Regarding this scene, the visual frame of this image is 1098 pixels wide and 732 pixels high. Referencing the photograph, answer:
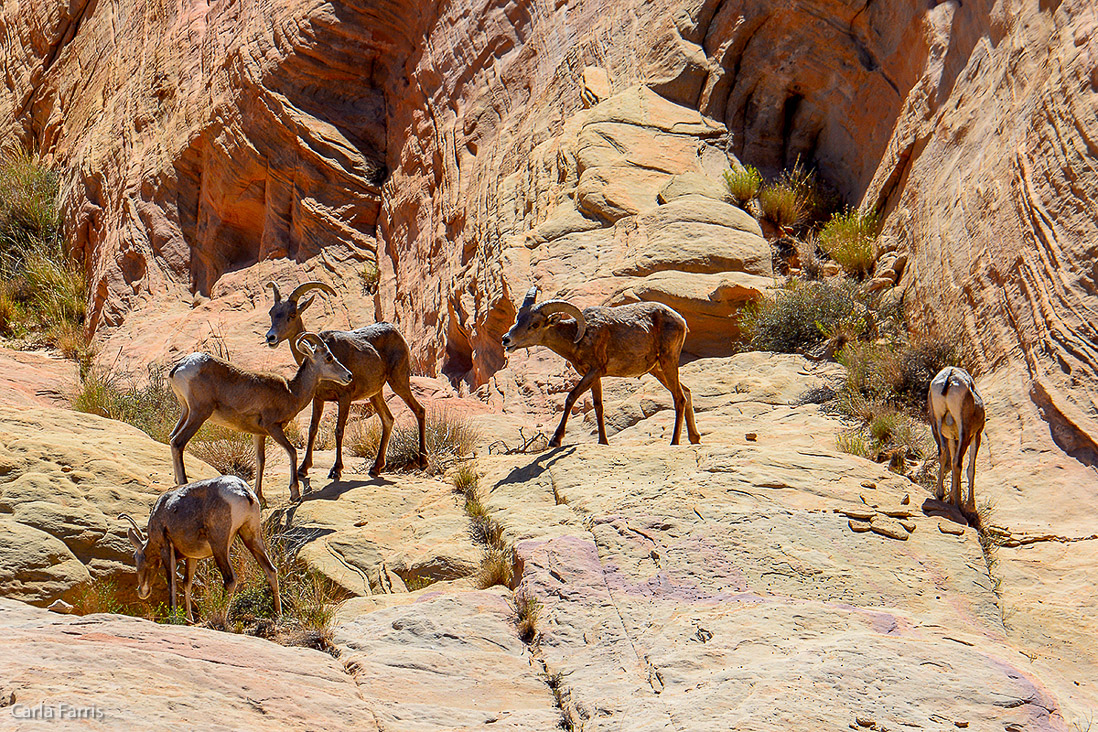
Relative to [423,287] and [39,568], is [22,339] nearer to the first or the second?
[423,287]

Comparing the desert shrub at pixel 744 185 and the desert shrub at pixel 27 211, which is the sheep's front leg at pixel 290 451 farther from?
the desert shrub at pixel 27 211

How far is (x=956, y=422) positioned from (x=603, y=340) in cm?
319

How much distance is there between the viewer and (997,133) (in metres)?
10.5

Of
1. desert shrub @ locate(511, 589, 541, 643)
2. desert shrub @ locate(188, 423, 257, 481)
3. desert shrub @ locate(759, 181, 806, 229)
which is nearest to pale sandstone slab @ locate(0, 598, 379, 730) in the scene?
desert shrub @ locate(511, 589, 541, 643)

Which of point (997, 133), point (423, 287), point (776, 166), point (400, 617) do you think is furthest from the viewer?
point (423, 287)

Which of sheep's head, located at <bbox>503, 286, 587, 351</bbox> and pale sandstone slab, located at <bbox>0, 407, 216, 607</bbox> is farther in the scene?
sheep's head, located at <bbox>503, 286, 587, 351</bbox>

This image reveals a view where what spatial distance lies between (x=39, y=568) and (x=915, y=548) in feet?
18.7

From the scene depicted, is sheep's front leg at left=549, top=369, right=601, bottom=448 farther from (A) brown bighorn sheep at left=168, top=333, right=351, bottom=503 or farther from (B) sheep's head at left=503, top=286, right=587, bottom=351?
(A) brown bighorn sheep at left=168, top=333, right=351, bottom=503

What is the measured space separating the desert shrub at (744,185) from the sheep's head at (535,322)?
5701mm

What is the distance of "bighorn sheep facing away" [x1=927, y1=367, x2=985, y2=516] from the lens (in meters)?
7.40

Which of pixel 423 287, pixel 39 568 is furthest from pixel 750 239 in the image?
pixel 39 568

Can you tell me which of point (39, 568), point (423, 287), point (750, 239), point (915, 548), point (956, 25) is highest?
point (956, 25)

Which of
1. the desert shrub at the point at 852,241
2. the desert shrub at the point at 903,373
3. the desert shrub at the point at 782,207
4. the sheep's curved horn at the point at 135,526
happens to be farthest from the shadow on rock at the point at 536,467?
the desert shrub at the point at 782,207

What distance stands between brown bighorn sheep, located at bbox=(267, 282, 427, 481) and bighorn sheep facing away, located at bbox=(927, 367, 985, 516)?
4800 mm
